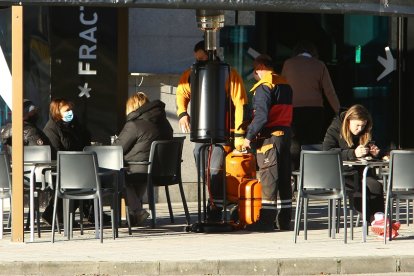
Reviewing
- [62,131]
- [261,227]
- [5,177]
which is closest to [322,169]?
[261,227]

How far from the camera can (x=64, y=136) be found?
16.2 metres

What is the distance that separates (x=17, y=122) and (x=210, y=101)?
2.21m

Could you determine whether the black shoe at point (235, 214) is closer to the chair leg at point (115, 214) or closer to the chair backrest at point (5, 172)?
the chair leg at point (115, 214)

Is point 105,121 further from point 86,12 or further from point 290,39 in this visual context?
point 290,39

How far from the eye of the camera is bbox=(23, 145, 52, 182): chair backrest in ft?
51.7

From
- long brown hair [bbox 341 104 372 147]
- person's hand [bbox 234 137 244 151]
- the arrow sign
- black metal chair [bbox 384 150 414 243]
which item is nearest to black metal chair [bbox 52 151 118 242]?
person's hand [bbox 234 137 244 151]

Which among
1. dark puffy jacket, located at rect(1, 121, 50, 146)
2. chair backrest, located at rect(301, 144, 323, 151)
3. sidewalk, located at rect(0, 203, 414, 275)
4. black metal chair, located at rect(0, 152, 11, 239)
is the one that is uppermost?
dark puffy jacket, located at rect(1, 121, 50, 146)

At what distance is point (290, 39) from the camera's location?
66.5ft

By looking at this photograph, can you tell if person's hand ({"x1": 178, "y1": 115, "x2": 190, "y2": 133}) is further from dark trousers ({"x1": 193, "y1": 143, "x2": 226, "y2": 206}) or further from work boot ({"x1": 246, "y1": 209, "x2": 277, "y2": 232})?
work boot ({"x1": 246, "y1": 209, "x2": 277, "y2": 232})

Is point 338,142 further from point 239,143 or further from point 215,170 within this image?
point 215,170

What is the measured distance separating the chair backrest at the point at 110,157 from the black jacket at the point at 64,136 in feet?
2.31

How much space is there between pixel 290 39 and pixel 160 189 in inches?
113

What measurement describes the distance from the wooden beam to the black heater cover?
207 centimetres

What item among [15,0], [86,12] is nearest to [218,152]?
[15,0]
